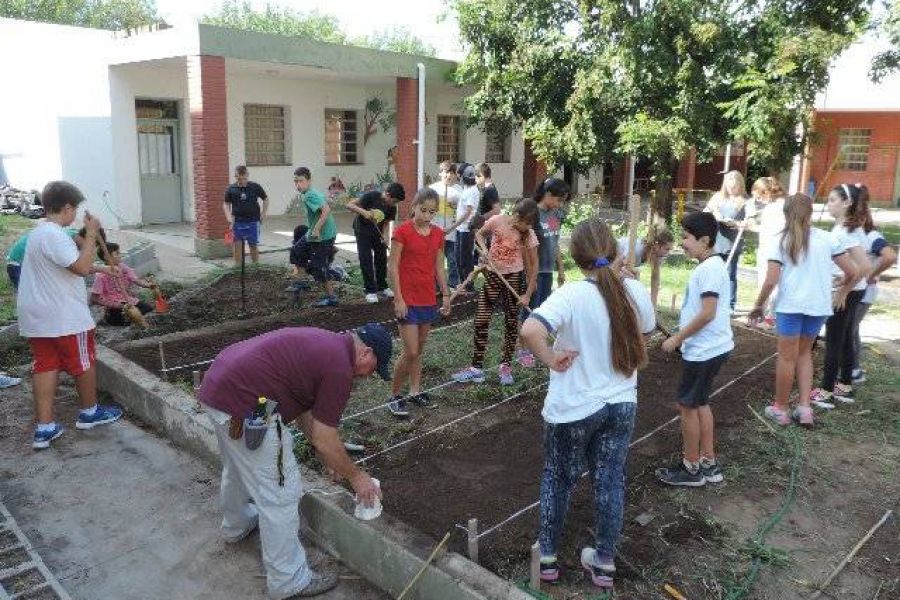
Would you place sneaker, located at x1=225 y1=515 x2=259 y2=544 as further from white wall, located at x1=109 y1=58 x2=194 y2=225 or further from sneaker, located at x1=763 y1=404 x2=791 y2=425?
white wall, located at x1=109 y1=58 x2=194 y2=225

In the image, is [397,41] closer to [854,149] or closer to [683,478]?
[854,149]

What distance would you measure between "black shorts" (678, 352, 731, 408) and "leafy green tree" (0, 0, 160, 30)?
47375mm

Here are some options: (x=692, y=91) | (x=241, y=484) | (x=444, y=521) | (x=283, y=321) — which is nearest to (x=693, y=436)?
(x=444, y=521)

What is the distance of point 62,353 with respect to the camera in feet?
15.5

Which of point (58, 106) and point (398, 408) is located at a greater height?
point (58, 106)

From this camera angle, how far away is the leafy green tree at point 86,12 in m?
46.0

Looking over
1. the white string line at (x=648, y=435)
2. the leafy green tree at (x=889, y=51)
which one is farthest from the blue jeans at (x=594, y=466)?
the leafy green tree at (x=889, y=51)

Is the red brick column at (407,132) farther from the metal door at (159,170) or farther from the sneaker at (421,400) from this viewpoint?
the sneaker at (421,400)

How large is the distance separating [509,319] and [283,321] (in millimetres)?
2793

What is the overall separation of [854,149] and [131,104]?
21242 mm

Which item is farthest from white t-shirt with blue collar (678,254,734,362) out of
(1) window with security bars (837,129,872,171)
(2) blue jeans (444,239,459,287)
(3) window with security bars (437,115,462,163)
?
(1) window with security bars (837,129,872,171)

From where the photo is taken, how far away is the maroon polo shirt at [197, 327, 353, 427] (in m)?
3.12

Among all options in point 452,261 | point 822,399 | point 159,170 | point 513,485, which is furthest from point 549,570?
point 159,170

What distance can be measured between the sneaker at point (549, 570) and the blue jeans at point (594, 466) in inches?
1.0
